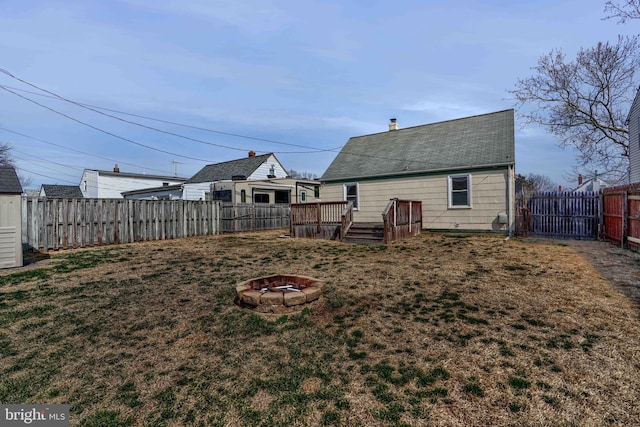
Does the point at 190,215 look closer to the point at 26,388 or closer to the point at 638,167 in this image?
the point at 26,388

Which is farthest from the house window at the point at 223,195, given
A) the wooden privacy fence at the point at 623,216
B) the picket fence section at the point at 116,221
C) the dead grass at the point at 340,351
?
the wooden privacy fence at the point at 623,216

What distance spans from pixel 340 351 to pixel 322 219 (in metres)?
9.81

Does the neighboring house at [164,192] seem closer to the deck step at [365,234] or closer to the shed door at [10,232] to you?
the shed door at [10,232]

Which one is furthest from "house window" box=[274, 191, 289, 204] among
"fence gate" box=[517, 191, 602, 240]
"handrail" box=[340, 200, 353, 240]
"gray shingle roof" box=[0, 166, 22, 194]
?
"gray shingle roof" box=[0, 166, 22, 194]

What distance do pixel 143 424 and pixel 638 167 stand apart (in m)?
21.6

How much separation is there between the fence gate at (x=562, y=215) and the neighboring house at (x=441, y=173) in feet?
5.60

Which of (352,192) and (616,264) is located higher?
(352,192)

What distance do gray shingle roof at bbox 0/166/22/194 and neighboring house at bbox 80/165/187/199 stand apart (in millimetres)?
27265

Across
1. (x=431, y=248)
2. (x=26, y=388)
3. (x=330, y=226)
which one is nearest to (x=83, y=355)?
(x=26, y=388)

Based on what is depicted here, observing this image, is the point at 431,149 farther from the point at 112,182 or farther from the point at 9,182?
the point at 112,182

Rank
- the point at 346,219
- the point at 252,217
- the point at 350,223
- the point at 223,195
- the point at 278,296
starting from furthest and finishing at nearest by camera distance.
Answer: the point at 223,195, the point at 252,217, the point at 350,223, the point at 346,219, the point at 278,296

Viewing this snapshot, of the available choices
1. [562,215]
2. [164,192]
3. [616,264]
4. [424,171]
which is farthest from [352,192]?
[164,192]

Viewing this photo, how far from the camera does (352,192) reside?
647 inches

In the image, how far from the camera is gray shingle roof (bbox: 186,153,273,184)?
26.4 m
